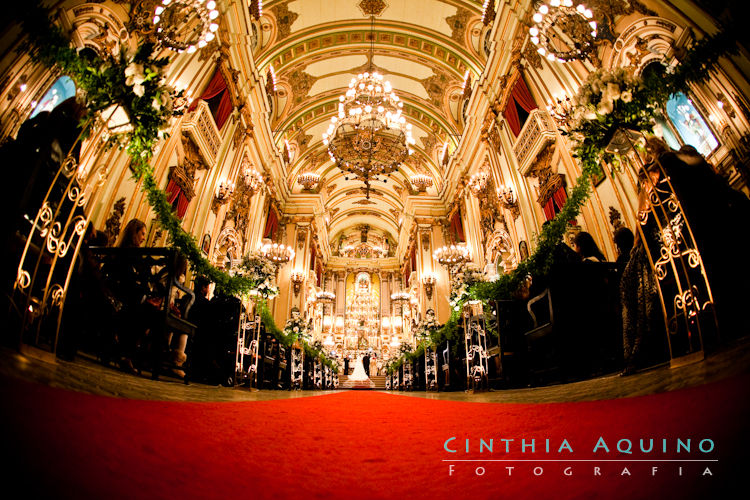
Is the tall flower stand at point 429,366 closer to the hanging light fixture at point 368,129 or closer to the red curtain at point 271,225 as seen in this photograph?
the hanging light fixture at point 368,129

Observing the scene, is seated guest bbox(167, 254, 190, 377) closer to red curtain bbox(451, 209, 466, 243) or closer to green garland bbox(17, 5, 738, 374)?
green garland bbox(17, 5, 738, 374)

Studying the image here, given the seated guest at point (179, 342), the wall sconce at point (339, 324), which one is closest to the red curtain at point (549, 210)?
the seated guest at point (179, 342)

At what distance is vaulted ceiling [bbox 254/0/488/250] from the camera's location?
1083cm

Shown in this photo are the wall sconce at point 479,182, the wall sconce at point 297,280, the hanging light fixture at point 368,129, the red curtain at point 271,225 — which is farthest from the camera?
the wall sconce at point 297,280

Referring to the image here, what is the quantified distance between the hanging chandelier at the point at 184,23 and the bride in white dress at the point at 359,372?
632 inches

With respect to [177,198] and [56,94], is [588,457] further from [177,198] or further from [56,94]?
[177,198]

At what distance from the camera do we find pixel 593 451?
31.1 inches

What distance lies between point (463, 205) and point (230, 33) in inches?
373

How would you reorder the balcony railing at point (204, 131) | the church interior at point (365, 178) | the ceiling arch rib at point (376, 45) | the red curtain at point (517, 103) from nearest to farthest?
the church interior at point (365, 178) → the balcony railing at point (204, 131) → the red curtain at point (517, 103) → the ceiling arch rib at point (376, 45)

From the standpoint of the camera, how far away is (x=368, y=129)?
28.5 feet

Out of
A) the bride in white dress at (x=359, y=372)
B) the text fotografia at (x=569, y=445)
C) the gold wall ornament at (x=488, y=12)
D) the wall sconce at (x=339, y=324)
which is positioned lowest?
the bride in white dress at (x=359, y=372)

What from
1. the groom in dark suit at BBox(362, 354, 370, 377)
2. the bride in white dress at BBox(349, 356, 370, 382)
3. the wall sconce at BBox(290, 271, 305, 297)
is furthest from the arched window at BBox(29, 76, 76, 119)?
the groom in dark suit at BBox(362, 354, 370, 377)

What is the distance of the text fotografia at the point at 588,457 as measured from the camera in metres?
0.60

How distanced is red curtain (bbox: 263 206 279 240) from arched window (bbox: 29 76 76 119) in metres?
8.84
